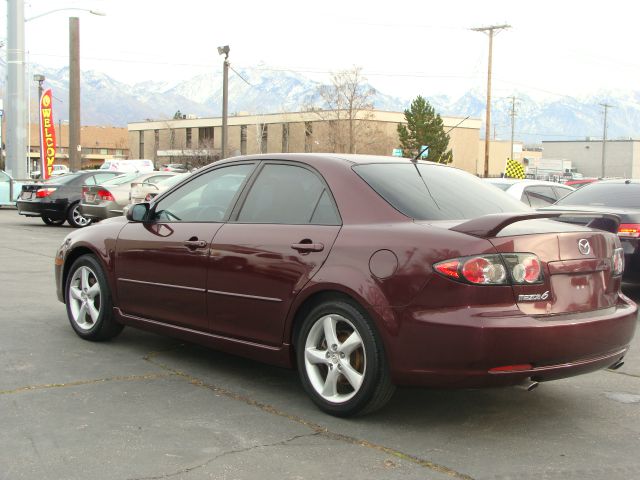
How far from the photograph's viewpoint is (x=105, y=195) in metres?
16.9

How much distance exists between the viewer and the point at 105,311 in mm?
6094

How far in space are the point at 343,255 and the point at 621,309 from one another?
1.67m

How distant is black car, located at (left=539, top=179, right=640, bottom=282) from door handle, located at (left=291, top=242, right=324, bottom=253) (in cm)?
425

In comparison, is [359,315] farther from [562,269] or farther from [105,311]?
[105,311]

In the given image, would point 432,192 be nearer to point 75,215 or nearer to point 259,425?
point 259,425

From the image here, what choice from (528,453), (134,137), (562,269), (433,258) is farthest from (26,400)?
(134,137)

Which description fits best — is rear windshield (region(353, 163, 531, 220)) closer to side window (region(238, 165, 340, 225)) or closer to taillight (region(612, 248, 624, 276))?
side window (region(238, 165, 340, 225))

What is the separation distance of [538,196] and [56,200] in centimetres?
1123

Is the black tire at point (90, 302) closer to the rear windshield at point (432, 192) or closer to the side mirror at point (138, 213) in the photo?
the side mirror at point (138, 213)

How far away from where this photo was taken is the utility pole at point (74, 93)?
107 feet

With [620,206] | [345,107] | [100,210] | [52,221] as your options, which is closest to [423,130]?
[345,107]

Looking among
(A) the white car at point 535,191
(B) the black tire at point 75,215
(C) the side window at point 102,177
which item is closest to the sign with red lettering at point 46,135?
(C) the side window at point 102,177

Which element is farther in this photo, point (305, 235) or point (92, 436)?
point (305, 235)

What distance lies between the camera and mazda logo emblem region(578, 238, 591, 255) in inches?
169
